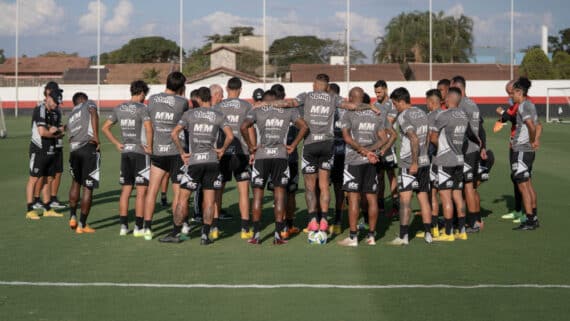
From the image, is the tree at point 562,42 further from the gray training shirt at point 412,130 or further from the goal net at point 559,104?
the gray training shirt at point 412,130

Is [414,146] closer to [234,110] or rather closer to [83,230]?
[234,110]

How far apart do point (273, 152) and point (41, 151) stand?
486 cm

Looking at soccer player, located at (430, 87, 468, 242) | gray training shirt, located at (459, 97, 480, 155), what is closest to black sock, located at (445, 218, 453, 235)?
soccer player, located at (430, 87, 468, 242)

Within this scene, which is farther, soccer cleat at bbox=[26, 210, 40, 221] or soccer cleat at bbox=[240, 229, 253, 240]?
soccer cleat at bbox=[26, 210, 40, 221]

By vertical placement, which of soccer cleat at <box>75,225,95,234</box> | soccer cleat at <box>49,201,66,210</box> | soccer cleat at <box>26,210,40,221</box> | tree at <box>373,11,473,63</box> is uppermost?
tree at <box>373,11,473,63</box>

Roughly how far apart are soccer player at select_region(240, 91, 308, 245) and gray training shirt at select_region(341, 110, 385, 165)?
65 cm

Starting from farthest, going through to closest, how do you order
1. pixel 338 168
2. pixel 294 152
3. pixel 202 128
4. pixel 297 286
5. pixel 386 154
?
pixel 386 154, pixel 338 168, pixel 294 152, pixel 202 128, pixel 297 286

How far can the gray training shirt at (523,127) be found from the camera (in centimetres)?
1209

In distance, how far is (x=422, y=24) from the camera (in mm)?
82000

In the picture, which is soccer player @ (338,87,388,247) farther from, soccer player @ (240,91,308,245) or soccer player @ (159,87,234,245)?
soccer player @ (159,87,234,245)

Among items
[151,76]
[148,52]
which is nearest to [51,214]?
[151,76]

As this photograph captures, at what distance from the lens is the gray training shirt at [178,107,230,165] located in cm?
1064

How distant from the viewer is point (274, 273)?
355 inches

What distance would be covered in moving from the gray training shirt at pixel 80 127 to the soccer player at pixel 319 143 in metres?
3.22
